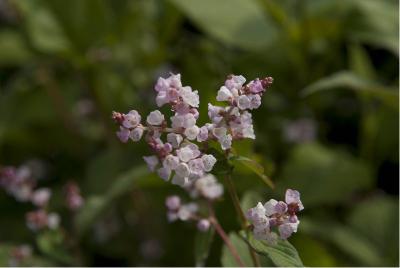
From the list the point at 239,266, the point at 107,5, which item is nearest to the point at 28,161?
the point at 107,5

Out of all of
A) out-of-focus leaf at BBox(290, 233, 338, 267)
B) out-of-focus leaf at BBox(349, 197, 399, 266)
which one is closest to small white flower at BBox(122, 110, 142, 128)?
out-of-focus leaf at BBox(290, 233, 338, 267)

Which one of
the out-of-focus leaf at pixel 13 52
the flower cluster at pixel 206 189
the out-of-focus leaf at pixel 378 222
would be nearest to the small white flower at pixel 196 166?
the flower cluster at pixel 206 189

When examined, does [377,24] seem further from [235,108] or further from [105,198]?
[235,108]

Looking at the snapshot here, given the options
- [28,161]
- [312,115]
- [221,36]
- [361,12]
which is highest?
[361,12]

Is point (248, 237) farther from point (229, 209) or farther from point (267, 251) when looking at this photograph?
point (229, 209)

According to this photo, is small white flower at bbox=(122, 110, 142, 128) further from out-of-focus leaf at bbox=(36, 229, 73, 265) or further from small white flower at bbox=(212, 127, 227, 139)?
out-of-focus leaf at bbox=(36, 229, 73, 265)

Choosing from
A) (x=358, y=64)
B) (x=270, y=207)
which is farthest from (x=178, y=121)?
(x=358, y=64)

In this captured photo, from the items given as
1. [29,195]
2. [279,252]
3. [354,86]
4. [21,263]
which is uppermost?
[354,86]
